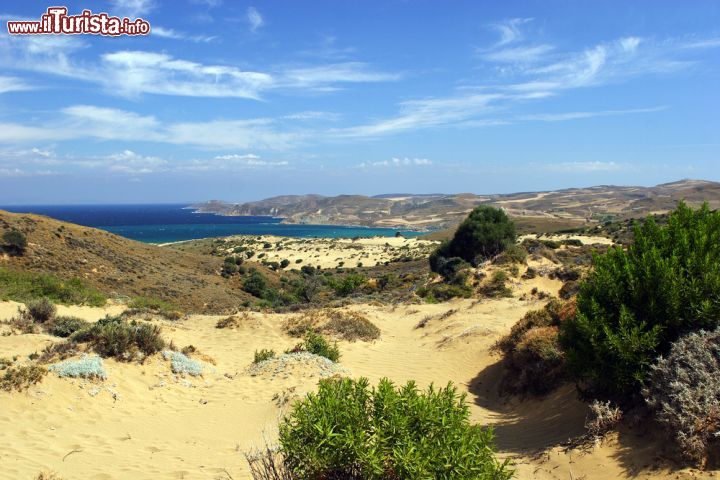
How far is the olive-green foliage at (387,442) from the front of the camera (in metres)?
4.03

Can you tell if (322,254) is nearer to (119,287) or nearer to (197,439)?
(119,287)

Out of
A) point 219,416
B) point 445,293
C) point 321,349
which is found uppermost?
point 321,349

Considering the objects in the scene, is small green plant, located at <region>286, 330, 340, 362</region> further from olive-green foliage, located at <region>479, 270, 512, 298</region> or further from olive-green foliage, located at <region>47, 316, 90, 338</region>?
olive-green foliage, located at <region>479, 270, 512, 298</region>

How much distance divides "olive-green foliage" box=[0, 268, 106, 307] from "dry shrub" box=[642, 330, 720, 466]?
22.1m

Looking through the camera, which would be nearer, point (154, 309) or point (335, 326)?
point (335, 326)

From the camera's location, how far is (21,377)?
869cm

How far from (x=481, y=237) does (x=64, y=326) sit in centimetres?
2706

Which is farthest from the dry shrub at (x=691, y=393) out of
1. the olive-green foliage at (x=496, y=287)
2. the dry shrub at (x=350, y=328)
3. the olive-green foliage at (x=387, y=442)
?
the olive-green foliage at (x=496, y=287)

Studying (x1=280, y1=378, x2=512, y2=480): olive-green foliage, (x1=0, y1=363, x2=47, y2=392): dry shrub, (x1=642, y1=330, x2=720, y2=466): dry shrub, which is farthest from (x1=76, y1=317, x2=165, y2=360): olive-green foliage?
(x1=642, y1=330, x2=720, y2=466): dry shrub

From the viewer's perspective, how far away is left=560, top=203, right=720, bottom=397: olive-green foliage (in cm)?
632

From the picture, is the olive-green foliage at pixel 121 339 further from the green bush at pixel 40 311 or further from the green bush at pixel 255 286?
the green bush at pixel 255 286

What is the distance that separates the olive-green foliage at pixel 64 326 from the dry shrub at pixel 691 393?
47.3 ft

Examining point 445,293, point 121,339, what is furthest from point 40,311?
point 445,293

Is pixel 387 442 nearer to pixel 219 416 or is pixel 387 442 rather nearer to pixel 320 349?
pixel 219 416
